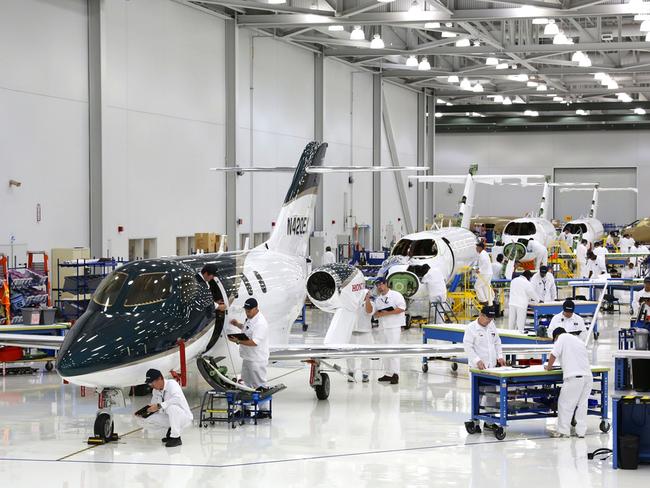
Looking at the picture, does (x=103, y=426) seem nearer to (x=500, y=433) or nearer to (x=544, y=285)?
(x=500, y=433)

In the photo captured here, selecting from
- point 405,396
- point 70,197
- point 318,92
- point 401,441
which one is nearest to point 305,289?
point 405,396

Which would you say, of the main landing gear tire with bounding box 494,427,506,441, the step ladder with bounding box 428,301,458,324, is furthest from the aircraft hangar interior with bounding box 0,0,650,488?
the step ladder with bounding box 428,301,458,324

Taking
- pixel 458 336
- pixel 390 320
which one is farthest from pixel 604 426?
pixel 390 320

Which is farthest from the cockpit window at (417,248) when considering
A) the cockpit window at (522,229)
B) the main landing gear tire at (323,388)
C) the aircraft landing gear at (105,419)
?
the aircraft landing gear at (105,419)

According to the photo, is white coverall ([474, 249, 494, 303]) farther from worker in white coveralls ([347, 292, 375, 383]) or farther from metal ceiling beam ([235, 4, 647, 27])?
metal ceiling beam ([235, 4, 647, 27])

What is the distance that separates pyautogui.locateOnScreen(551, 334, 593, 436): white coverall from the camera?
42.3ft

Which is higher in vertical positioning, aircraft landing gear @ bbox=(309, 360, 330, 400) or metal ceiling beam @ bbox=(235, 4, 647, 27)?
metal ceiling beam @ bbox=(235, 4, 647, 27)

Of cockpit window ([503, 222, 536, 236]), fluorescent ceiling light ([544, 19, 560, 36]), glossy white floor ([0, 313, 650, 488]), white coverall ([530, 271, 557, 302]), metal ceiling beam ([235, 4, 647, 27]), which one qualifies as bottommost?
glossy white floor ([0, 313, 650, 488])

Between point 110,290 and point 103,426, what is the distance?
1856mm

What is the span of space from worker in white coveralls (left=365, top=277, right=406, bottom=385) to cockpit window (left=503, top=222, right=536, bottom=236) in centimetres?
1906

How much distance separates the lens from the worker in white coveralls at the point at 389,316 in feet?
58.9

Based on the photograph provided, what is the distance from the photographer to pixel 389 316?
18.1m

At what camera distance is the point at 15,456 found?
12297 millimetres

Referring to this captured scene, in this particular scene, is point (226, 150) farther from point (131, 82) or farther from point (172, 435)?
point (172, 435)
